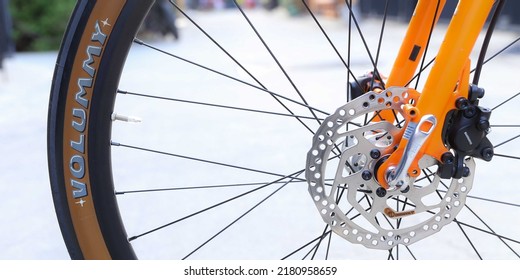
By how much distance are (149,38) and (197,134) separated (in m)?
6.02

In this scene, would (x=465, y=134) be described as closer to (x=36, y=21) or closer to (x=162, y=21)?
(x=36, y=21)

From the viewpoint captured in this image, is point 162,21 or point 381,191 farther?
point 162,21

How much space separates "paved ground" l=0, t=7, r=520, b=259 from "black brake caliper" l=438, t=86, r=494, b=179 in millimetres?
1322

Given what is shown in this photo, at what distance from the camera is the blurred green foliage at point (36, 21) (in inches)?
308

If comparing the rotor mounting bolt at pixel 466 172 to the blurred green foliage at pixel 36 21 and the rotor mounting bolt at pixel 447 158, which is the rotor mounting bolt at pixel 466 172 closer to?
the rotor mounting bolt at pixel 447 158

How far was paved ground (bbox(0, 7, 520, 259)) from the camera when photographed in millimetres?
2188

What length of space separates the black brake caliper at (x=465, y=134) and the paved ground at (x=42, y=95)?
4.34 ft

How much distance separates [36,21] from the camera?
26.1ft

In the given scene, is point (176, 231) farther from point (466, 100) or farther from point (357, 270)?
point (466, 100)

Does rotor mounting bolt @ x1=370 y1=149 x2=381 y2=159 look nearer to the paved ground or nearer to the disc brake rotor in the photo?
the disc brake rotor

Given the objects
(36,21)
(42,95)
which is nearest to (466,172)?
(42,95)

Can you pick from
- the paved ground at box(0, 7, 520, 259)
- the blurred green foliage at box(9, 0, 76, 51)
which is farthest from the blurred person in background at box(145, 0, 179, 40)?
the blurred green foliage at box(9, 0, 76, 51)

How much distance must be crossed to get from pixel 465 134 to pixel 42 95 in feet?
13.0

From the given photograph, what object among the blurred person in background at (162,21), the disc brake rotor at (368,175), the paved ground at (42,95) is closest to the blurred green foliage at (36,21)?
the paved ground at (42,95)
